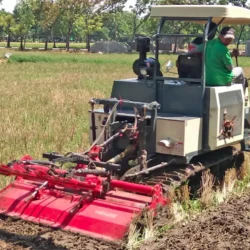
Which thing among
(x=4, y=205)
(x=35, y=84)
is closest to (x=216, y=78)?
(x=4, y=205)

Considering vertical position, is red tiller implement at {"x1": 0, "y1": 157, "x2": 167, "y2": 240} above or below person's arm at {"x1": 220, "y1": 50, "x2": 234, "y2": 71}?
below

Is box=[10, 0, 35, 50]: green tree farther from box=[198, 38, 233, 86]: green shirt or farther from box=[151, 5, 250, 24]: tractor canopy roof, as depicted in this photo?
box=[198, 38, 233, 86]: green shirt

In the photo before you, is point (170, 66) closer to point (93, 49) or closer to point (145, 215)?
point (145, 215)


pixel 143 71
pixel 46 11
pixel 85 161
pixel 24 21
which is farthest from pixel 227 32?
pixel 24 21

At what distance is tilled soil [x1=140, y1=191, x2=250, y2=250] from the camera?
5.67 meters

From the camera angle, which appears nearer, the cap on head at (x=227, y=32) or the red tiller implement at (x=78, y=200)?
the red tiller implement at (x=78, y=200)

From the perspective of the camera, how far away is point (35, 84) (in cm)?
2053

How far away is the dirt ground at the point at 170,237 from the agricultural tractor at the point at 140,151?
0.42ft

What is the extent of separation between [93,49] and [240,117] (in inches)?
2491

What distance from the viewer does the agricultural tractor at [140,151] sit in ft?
19.4

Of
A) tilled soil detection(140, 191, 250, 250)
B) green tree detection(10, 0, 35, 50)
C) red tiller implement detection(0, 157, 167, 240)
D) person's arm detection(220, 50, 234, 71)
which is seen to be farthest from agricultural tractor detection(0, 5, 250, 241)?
green tree detection(10, 0, 35, 50)

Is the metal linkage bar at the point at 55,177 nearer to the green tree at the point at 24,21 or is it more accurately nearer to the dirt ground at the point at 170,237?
the dirt ground at the point at 170,237

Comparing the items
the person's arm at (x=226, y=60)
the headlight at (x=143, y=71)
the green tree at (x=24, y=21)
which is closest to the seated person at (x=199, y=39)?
the person's arm at (x=226, y=60)

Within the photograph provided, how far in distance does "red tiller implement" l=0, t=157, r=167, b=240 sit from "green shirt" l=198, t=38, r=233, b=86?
1895 mm
